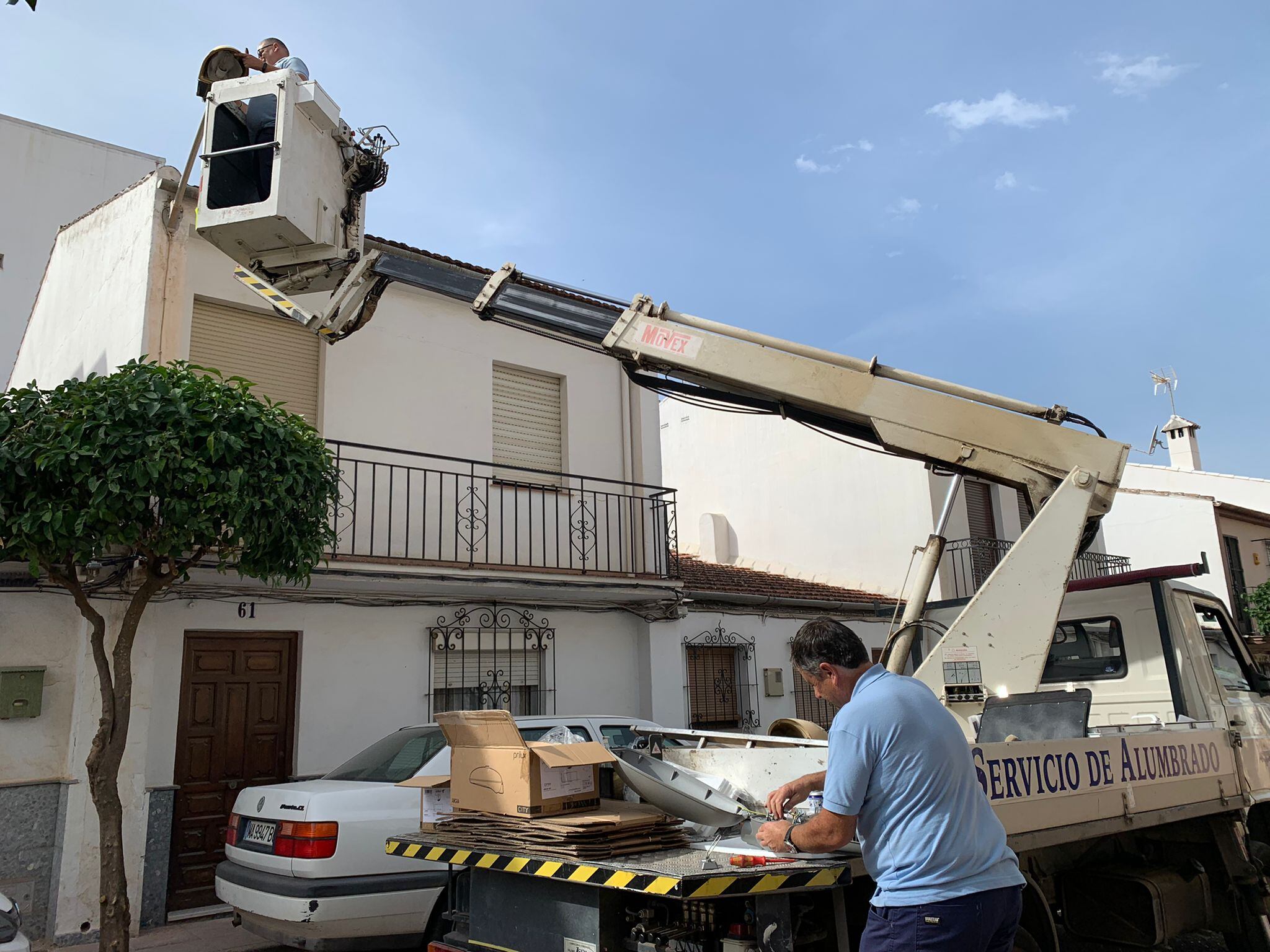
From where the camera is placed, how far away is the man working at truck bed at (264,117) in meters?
6.64

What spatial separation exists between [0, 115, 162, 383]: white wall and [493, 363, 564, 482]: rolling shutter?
6.26 meters

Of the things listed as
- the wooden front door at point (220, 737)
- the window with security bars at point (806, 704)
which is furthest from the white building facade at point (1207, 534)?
the wooden front door at point (220, 737)

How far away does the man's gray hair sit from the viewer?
11.0 feet

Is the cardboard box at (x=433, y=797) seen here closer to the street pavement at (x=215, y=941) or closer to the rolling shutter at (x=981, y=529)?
the street pavement at (x=215, y=941)

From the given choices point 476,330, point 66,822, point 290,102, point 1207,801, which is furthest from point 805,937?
point 476,330

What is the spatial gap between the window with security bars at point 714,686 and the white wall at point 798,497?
476 centimetres

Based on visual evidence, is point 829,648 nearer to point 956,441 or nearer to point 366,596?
point 956,441

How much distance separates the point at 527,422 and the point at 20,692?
18.5ft

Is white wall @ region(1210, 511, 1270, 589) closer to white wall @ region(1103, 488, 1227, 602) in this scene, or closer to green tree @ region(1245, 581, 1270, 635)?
white wall @ region(1103, 488, 1227, 602)

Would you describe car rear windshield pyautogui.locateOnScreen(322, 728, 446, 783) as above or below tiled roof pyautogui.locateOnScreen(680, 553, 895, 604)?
below

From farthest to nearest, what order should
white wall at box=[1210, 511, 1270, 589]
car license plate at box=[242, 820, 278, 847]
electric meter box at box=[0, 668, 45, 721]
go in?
white wall at box=[1210, 511, 1270, 589], electric meter box at box=[0, 668, 45, 721], car license plate at box=[242, 820, 278, 847]

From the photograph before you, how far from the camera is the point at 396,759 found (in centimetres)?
661

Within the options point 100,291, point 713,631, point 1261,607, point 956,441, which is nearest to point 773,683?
point 713,631

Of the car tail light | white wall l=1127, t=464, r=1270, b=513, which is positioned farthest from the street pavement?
white wall l=1127, t=464, r=1270, b=513
